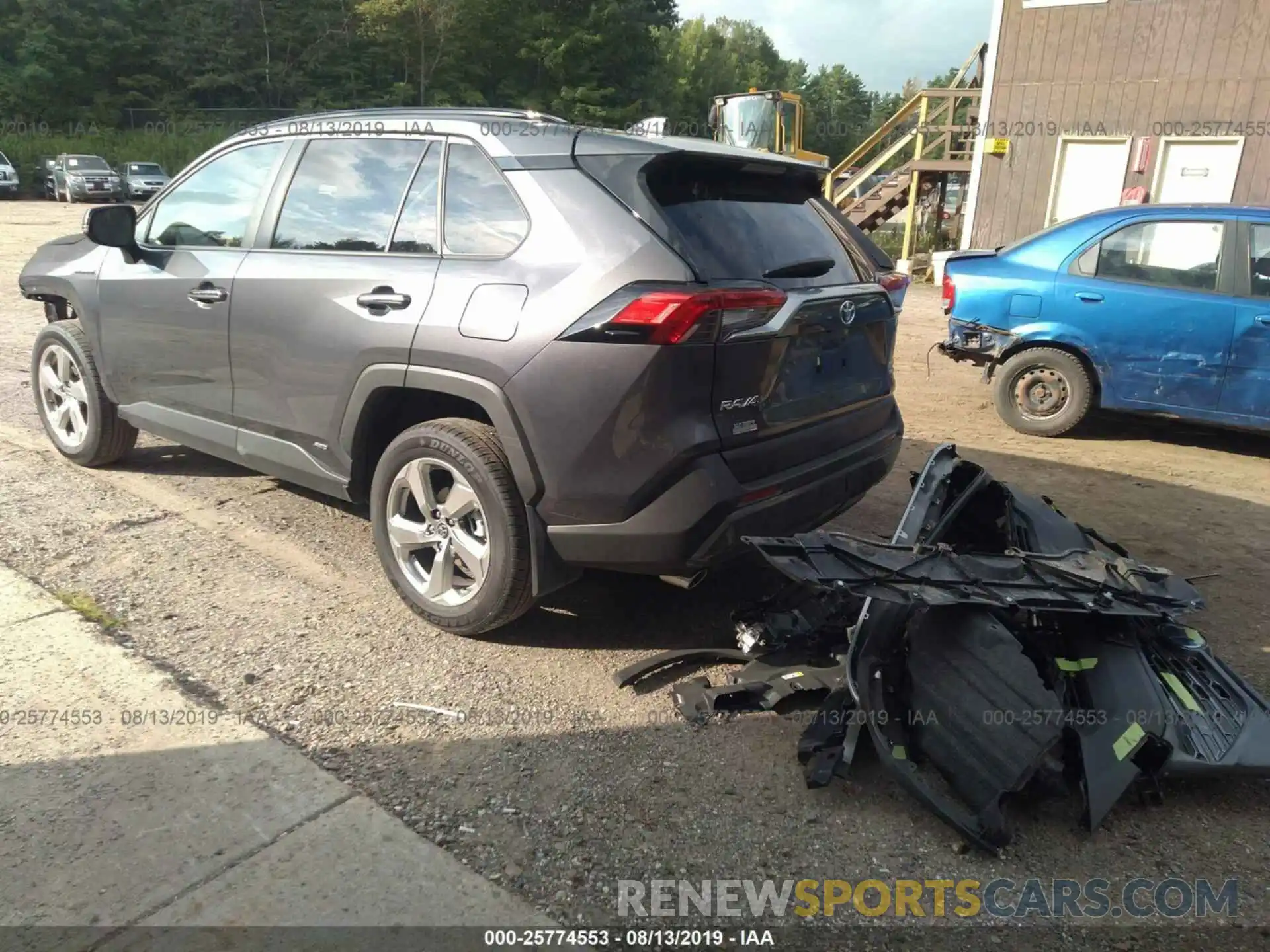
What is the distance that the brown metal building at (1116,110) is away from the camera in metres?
13.2

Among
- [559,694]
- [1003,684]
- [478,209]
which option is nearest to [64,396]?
[478,209]

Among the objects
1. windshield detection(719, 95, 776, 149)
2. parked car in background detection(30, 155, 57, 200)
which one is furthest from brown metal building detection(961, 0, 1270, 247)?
parked car in background detection(30, 155, 57, 200)

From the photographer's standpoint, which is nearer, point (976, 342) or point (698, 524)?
→ point (698, 524)

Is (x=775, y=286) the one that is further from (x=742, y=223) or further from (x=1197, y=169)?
(x=1197, y=169)

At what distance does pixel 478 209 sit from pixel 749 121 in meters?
17.9

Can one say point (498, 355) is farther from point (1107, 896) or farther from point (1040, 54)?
point (1040, 54)

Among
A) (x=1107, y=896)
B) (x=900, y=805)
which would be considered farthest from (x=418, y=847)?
(x=1107, y=896)

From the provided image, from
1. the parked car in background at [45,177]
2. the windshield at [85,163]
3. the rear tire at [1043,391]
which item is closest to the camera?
the rear tire at [1043,391]

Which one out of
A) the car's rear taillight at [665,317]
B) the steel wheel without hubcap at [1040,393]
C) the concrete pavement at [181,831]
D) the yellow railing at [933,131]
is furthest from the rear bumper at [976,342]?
the yellow railing at [933,131]

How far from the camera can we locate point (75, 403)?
527cm

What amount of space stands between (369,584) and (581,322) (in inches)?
67.0

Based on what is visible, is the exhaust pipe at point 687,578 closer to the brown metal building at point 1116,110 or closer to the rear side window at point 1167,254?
the rear side window at point 1167,254

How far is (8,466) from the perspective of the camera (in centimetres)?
526

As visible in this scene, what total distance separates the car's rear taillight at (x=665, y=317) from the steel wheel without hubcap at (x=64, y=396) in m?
3.62
